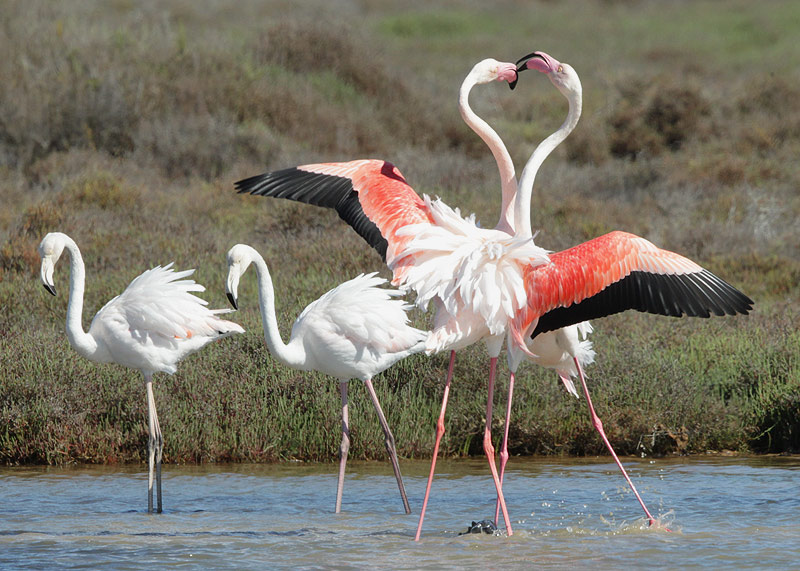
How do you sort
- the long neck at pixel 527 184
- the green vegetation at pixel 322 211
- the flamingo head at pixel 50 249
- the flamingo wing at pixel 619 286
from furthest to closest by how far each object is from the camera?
the green vegetation at pixel 322 211 < the flamingo head at pixel 50 249 < the long neck at pixel 527 184 < the flamingo wing at pixel 619 286

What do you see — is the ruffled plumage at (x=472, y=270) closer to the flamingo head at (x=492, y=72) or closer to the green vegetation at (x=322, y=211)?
the flamingo head at (x=492, y=72)

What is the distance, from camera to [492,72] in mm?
6000

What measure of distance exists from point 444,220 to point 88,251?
19.1 ft

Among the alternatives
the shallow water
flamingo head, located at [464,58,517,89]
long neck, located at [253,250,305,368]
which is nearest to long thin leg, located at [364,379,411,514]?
the shallow water

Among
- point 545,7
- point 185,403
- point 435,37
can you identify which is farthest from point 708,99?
point 545,7

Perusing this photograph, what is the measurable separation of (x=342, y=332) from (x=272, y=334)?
0.37m

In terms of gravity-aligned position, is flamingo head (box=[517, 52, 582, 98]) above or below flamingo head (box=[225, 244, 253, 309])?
above

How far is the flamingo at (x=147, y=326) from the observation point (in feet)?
20.4

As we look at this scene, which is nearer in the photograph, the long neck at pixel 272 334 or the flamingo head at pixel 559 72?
the flamingo head at pixel 559 72

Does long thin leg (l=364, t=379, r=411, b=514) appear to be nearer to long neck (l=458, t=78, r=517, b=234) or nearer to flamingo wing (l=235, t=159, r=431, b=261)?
flamingo wing (l=235, t=159, r=431, b=261)

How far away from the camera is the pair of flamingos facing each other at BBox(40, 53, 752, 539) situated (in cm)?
508

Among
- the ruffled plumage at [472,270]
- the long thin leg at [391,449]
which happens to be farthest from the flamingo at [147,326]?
the ruffled plumage at [472,270]

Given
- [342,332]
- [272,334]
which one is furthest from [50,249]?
[342,332]

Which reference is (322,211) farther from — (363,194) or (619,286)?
(619,286)
